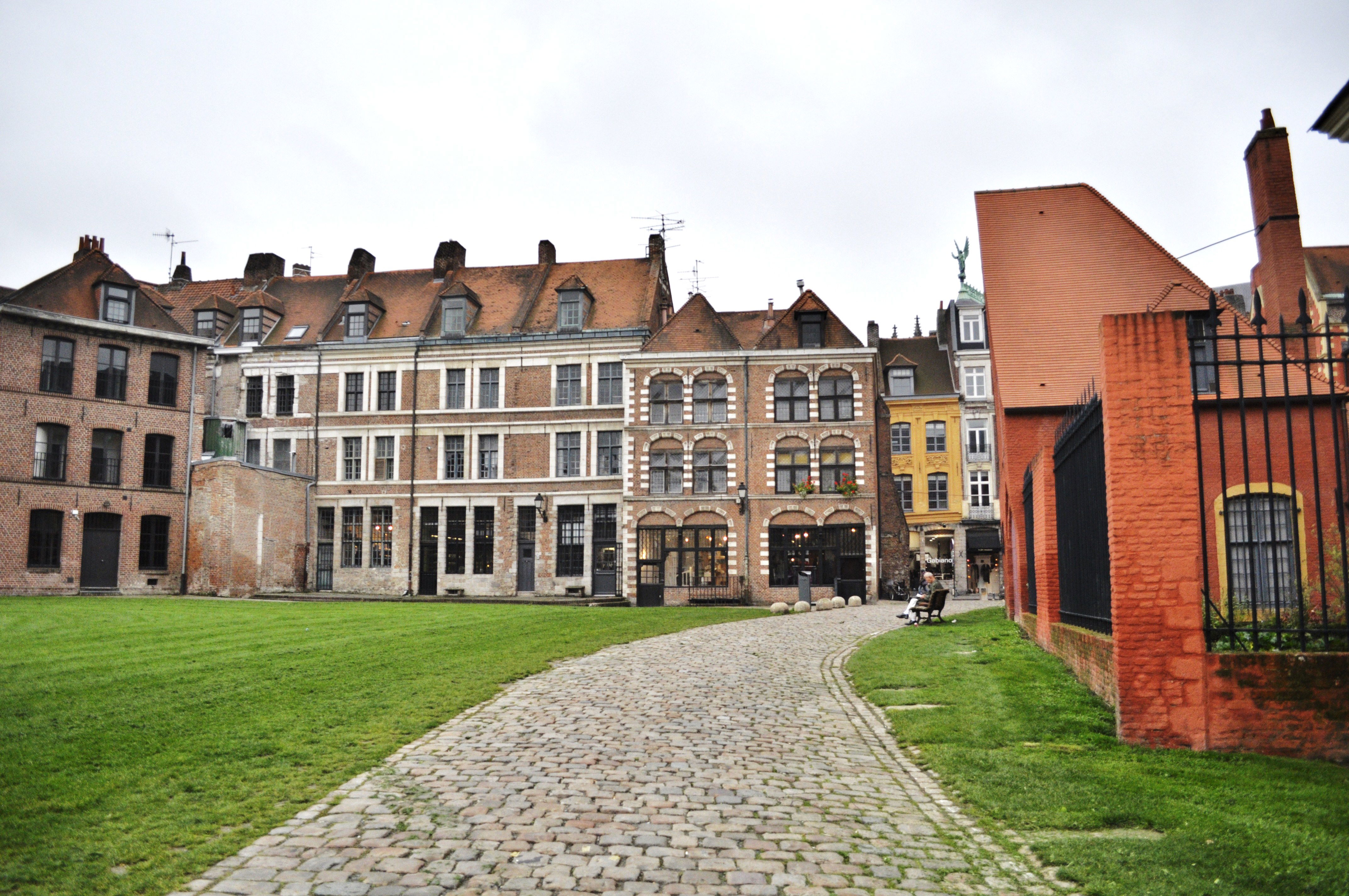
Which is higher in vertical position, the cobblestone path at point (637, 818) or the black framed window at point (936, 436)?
the black framed window at point (936, 436)

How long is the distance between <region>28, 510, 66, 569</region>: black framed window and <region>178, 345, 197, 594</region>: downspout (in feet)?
12.5

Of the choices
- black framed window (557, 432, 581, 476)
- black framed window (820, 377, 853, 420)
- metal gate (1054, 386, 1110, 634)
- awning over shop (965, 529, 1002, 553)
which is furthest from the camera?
awning over shop (965, 529, 1002, 553)

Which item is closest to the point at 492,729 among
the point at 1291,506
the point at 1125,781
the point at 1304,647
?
the point at 1125,781

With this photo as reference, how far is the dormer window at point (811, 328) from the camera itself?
1448 inches

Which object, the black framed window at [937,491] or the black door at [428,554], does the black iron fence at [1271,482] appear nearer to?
the black framed window at [937,491]

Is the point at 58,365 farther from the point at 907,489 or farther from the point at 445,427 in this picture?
the point at 907,489

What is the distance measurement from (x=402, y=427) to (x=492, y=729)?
33655 mm

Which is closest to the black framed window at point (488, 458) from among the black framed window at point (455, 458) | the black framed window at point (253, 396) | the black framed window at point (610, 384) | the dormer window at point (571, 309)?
the black framed window at point (455, 458)

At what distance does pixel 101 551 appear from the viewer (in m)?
34.0

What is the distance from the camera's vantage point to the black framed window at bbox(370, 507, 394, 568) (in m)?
39.9

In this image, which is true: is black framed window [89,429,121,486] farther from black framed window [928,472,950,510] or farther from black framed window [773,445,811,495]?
black framed window [928,472,950,510]

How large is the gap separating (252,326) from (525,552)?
15777mm

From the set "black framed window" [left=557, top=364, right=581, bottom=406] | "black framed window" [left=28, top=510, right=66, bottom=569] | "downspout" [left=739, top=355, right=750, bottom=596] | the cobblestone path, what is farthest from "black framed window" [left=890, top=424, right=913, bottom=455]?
the cobblestone path

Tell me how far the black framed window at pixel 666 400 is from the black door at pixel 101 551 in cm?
1929
